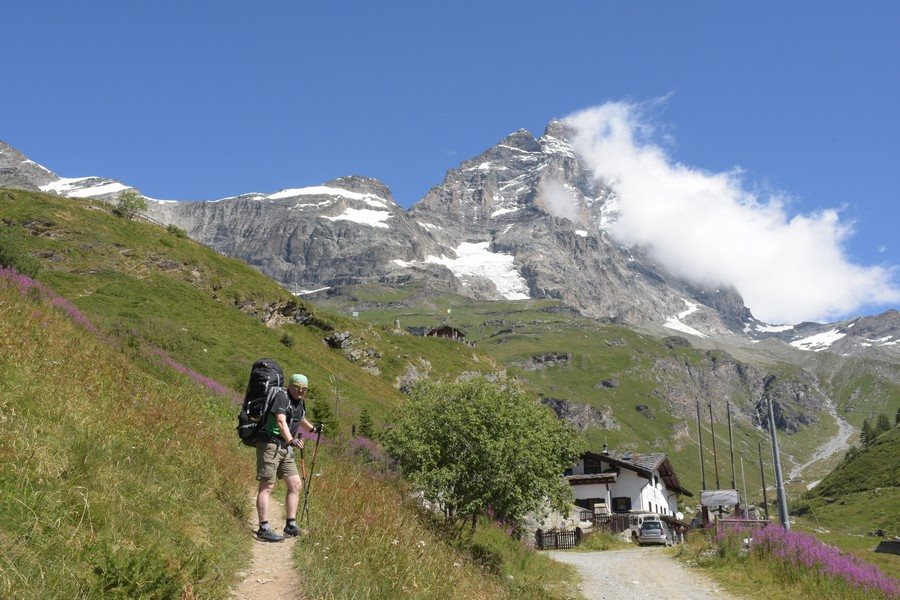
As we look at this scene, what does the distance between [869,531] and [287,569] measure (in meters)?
114

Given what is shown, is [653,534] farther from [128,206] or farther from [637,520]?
[128,206]

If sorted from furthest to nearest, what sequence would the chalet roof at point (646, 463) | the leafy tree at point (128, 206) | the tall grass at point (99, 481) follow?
1. the chalet roof at point (646, 463)
2. the leafy tree at point (128, 206)
3. the tall grass at point (99, 481)

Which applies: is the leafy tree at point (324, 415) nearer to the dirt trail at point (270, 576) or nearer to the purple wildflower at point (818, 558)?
the purple wildflower at point (818, 558)

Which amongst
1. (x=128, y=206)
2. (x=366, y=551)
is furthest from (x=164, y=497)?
(x=128, y=206)

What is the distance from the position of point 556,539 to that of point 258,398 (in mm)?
34229

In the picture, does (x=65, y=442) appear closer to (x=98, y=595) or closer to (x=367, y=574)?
(x=98, y=595)

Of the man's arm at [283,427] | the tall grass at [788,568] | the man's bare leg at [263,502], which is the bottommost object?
the tall grass at [788,568]

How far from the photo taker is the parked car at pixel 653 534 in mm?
42938

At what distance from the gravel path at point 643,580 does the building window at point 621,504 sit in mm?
27312

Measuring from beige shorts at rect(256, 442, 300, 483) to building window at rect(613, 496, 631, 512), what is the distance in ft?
176

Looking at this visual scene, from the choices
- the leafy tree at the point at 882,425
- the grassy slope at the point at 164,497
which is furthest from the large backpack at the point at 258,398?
the leafy tree at the point at 882,425

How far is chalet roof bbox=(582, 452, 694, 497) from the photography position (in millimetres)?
57719

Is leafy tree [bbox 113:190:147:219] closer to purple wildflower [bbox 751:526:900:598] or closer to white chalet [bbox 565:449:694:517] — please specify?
white chalet [bbox 565:449:694:517]

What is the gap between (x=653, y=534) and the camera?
43.2 meters
